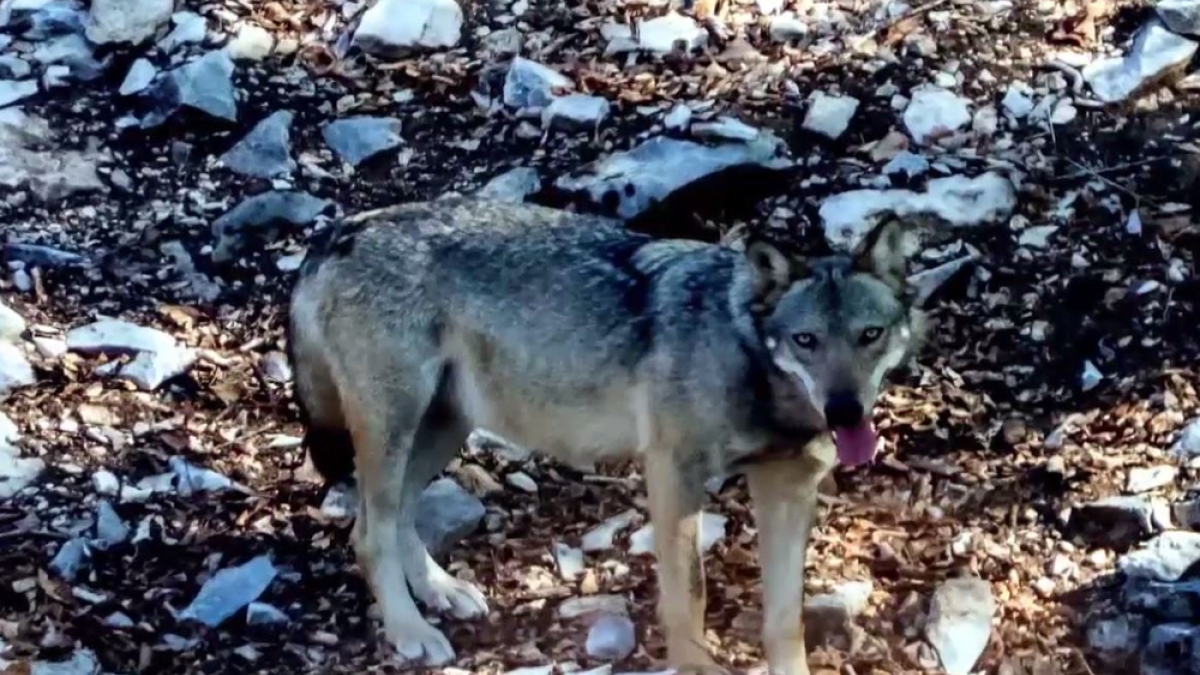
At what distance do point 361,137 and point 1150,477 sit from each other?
13.6 feet

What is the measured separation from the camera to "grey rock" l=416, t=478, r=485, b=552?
23.3ft

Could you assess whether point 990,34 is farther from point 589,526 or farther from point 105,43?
point 105,43

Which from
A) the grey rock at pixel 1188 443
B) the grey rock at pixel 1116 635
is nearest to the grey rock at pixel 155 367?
the grey rock at pixel 1116 635

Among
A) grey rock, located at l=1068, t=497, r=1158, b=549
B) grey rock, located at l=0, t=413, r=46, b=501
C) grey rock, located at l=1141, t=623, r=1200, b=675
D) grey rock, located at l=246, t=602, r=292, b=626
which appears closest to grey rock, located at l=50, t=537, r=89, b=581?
grey rock, located at l=0, t=413, r=46, b=501

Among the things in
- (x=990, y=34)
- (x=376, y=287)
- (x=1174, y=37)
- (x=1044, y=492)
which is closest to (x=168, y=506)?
(x=376, y=287)

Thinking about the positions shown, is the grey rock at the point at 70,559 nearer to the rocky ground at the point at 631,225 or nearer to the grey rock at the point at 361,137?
the rocky ground at the point at 631,225

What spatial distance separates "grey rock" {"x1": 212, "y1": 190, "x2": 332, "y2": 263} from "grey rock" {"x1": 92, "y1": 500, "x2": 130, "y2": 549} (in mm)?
1875

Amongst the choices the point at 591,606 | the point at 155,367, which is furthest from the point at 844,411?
the point at 155,367

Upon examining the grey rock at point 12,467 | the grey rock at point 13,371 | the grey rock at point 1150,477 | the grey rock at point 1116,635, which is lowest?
the grey rock at point 12,467

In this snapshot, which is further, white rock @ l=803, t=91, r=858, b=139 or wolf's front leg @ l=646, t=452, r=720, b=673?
white rock @ l=803, t=91, r=858, b=139

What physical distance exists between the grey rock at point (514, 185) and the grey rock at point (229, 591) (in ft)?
7.99

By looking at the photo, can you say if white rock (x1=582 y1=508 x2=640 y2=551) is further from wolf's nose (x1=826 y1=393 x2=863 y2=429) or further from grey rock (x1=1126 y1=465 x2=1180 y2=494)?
grey rock (x1=1126 y1=465 x2=1180 y2=494)

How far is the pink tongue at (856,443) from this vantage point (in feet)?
18.1

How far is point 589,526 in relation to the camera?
7152 mm
